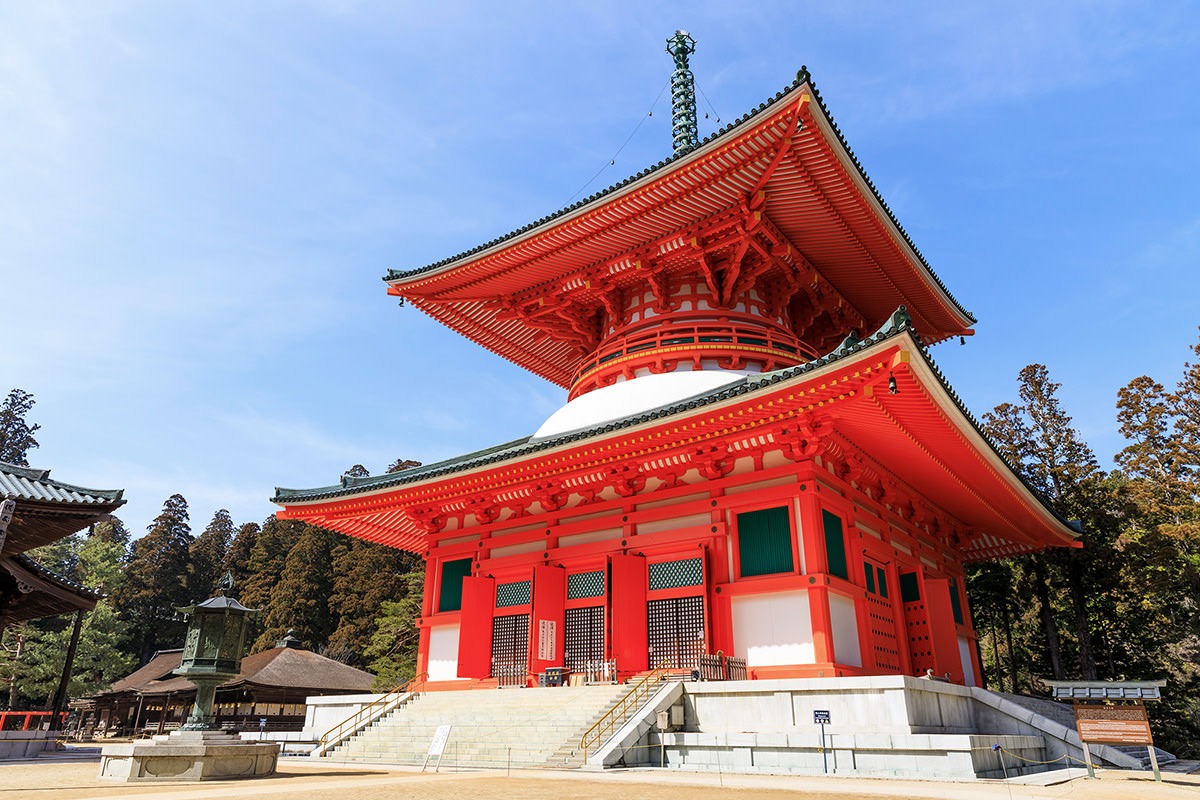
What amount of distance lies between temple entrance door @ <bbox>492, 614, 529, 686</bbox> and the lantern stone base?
6.35m

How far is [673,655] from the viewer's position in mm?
14906

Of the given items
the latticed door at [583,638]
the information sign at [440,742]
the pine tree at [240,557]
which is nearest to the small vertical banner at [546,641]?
the latticed door at [583,638]

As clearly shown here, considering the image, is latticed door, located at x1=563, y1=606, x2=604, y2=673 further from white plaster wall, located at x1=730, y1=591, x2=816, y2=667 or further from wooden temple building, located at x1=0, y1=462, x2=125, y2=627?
wooden temple building, located at x1=0, y1=462, x2=125, y2=627

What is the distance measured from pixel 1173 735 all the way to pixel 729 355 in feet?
80.7

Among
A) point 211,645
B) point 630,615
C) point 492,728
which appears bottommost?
point 492,728

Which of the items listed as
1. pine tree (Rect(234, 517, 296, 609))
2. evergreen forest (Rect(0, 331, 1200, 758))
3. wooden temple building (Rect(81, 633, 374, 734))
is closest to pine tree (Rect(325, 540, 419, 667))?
evergreen forest (Rect(0, 331, 1200, 758))

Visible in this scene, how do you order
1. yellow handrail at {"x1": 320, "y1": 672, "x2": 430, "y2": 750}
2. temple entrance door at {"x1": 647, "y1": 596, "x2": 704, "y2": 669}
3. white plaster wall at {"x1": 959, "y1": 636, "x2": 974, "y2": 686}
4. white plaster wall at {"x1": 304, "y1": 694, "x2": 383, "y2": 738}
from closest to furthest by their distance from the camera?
temple entrance door at {"x1": 647, "y1": 596, "x2": 704, "y2": 669}
yellow handrail at {"x1": 320, "y1": 672, "x2": 430, "y2": 750}
white plaster wall at {"x1": 304, "y1": 694, "x2": 383, "y2": 738}
white plaster wall at {"x1": 959, "y1": 636, "x2": 974, "y2": 686}

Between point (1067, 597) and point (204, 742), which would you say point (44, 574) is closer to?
point (204, 742)

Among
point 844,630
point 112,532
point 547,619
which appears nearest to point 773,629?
point 844,630

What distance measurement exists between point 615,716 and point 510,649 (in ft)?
17.6

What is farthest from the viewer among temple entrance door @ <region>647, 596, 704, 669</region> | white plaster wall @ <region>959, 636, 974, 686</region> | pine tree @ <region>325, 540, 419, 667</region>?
pine tree @ <region>325, 540, 419, 667</region>

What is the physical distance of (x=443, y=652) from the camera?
1872 cm

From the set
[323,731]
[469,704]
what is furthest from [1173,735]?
[323,731]

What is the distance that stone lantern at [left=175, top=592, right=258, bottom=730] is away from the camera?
40.1 ft
